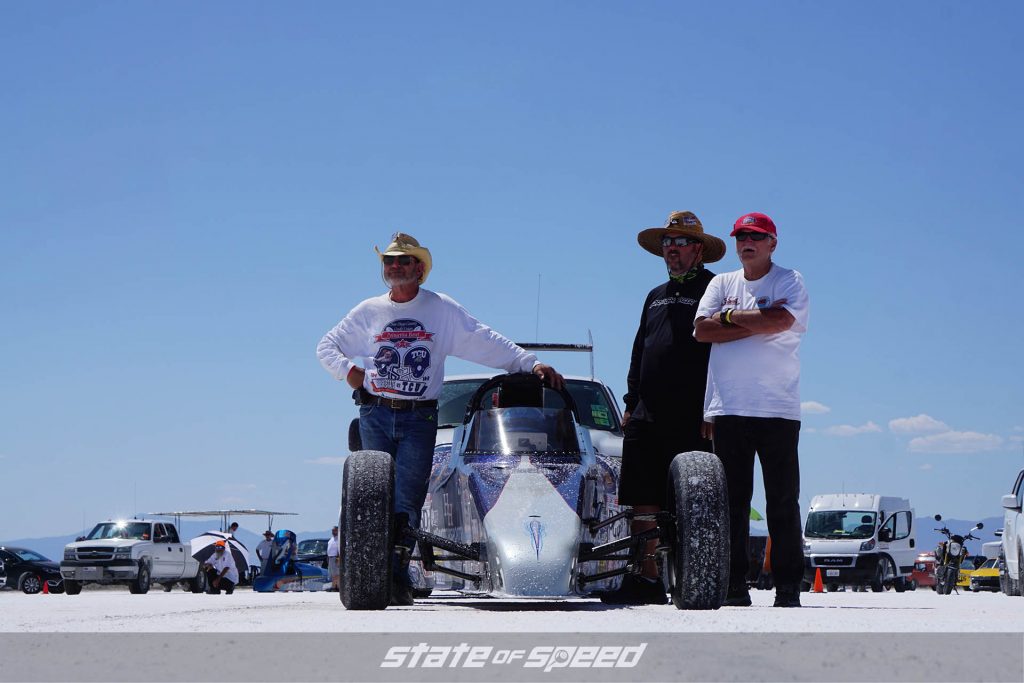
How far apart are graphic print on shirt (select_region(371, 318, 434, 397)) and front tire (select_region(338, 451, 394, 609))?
0.93m

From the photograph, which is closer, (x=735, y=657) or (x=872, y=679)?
(x=872, y=679)

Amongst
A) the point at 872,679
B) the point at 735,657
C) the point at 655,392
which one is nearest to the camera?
the point at 872,679

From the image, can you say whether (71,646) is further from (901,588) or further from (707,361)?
(901,588)

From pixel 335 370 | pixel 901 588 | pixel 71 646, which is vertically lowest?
pixel 901 588

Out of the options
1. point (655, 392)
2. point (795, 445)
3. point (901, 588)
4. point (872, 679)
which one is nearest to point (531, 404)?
point (655, 392)

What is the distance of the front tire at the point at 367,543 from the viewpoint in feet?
21.0

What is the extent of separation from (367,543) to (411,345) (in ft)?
4.66

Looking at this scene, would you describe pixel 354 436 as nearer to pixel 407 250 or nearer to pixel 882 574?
pixel 407 250

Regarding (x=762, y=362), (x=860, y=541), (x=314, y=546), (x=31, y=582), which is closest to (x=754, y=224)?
(x=762, y=362)

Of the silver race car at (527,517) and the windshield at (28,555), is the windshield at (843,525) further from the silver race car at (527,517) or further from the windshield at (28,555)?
the silver race car at (527,517)

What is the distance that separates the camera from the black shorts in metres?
7.66

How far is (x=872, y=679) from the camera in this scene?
3.71 meters

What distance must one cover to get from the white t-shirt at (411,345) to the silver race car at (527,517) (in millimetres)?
256

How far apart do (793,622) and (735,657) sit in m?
1.07
